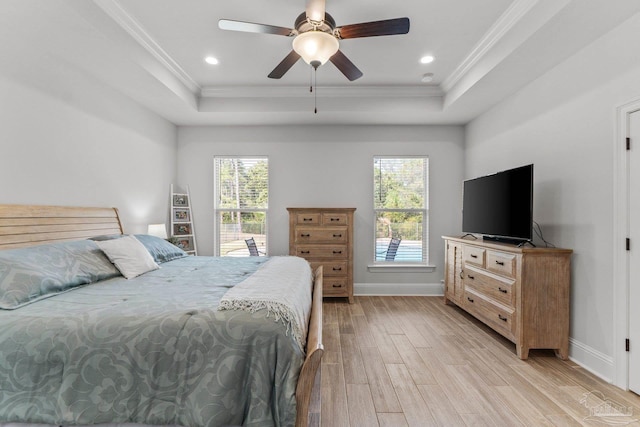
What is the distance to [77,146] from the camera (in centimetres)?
274

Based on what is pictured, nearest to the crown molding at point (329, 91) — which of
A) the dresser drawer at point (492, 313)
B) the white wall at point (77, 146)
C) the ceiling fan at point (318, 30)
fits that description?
the white wall at point (77, 146)

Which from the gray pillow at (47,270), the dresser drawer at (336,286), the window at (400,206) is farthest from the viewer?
the window at (400,206)

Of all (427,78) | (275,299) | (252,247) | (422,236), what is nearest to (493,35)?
(427,78)

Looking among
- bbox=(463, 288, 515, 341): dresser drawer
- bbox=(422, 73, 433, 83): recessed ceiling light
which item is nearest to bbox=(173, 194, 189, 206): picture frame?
bbox=(422, 73, 433, 83): recessed ceiling light

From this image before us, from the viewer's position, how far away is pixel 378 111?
12.7 ft

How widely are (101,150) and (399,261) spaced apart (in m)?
4.08

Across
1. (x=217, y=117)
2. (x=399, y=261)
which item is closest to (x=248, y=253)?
(x=217, y=117)

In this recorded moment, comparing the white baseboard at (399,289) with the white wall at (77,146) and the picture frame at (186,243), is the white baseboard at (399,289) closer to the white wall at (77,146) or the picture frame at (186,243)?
the picture frame at (186,243)

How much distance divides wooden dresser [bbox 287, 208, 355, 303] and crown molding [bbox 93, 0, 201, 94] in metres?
2.11

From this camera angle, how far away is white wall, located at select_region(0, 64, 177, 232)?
7.31 ft

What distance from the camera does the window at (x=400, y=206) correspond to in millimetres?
4527

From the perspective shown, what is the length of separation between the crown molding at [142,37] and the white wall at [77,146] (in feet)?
2.24

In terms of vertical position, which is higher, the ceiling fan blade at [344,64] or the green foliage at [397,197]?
the ceiling fan blade at [344,64]

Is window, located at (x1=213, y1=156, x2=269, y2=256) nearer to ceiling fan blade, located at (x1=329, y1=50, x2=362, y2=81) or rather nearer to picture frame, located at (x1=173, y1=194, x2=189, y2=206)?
picture frame, located at (x1=173, y1=194, x2=189, y2=206)
